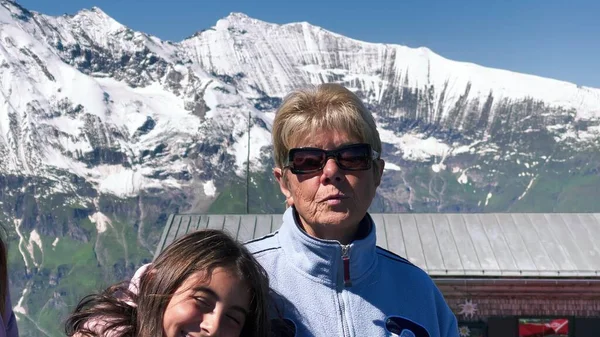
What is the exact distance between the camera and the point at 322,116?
11.8 ft

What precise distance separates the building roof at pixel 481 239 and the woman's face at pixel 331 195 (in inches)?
294

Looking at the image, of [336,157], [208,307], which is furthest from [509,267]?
[208,307]

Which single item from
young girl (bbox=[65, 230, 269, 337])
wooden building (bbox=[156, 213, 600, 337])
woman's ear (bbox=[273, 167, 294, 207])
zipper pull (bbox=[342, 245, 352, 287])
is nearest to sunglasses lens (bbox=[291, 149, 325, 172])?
woman's ear (bbox=[273, 167, 294, 207])

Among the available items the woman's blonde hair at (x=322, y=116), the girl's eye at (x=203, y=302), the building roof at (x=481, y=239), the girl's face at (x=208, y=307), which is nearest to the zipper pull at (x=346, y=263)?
the woman's blonde hair at (x=322, y=116)

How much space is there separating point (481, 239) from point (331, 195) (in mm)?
8521

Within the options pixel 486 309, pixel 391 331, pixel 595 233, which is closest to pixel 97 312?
pixel 391 331

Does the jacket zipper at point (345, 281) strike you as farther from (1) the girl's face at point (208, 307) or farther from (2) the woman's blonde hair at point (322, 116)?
(1) the girl's face at point (208, 307)

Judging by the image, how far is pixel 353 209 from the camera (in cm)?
363

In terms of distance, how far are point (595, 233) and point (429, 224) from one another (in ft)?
8.08

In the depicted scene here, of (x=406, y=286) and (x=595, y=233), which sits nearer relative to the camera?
(x=406, y=286)

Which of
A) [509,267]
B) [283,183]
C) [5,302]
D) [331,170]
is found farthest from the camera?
[509,267]

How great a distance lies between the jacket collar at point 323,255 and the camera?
3635mm

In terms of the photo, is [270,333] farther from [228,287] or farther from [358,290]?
[358,290]

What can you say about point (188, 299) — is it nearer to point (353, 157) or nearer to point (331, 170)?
point (331, 170)
